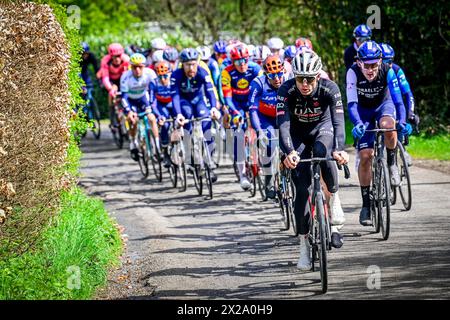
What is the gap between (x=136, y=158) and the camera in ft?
60.4

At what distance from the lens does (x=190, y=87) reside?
52.6 feet

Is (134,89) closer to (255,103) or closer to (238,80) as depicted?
(238,80)

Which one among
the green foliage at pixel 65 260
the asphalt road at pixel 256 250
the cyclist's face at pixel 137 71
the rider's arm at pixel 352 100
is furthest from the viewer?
the cyclist's face at pixel 137 71

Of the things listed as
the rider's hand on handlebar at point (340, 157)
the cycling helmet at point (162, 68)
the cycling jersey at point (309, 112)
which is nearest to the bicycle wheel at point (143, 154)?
the cycling helmet at point (162, 68)

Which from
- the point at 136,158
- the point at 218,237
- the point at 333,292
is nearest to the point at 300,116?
the point at 333,292

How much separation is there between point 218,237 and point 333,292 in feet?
11.6

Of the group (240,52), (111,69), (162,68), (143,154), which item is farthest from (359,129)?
(111,69)

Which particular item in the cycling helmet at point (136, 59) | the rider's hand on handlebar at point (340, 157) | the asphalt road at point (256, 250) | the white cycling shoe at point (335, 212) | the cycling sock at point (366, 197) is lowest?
the asphalt road at point (256, 250)

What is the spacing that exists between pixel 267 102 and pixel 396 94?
6.14 ft

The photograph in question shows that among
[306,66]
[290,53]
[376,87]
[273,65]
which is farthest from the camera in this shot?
[290,53]

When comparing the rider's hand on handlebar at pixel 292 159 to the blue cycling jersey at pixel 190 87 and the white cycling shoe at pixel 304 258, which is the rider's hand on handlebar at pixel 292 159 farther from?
the blue cycling jersey at pixel 190 87

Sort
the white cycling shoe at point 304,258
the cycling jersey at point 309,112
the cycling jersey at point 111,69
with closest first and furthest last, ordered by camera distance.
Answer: the cycling jersey at point 309,112 → the white cycling shoe at point 304,258 → the cycling jersey at point 111,69

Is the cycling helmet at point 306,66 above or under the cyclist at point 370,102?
above

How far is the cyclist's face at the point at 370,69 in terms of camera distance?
462 inches
